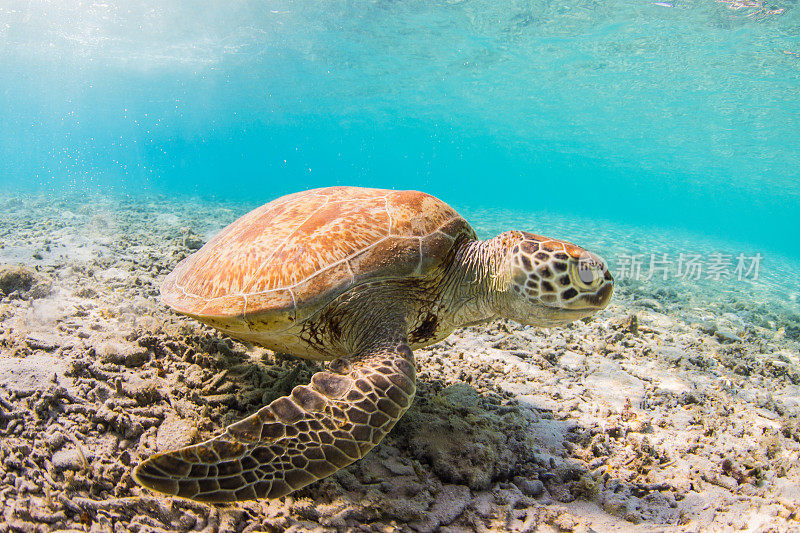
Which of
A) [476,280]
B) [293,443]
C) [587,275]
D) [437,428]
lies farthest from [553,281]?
[293,443]

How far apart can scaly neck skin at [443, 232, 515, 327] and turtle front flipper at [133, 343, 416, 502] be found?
2.27 feet

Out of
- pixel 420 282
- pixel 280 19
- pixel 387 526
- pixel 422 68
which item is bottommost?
pixel 387 526

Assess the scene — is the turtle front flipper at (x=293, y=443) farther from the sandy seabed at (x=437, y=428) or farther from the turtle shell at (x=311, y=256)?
the turtle shell at (x=311, y=256)

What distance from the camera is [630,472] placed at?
1.96 m

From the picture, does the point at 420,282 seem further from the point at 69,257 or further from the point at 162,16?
the point at 162,16

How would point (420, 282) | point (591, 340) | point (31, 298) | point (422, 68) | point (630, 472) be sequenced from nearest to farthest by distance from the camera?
point (630, 472) → point (420, 282) → point (31, 298) → point (591, 340) → point (422, 68)

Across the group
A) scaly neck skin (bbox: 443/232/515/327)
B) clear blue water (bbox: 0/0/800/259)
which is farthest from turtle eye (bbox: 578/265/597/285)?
clear blue water (bbox: 0/0/800/259)

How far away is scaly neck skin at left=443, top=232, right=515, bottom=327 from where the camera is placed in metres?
2.25

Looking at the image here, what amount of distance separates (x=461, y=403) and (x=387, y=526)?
3.28 ft

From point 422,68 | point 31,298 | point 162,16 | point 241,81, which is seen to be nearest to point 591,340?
point 31,298

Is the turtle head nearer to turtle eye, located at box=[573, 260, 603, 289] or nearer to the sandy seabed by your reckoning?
turtle eye, located at box=[573, 260, 603, 289]

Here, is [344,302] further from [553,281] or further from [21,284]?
[21,284]

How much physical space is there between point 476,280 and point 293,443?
134 cm

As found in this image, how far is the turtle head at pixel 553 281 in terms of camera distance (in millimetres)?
1981
